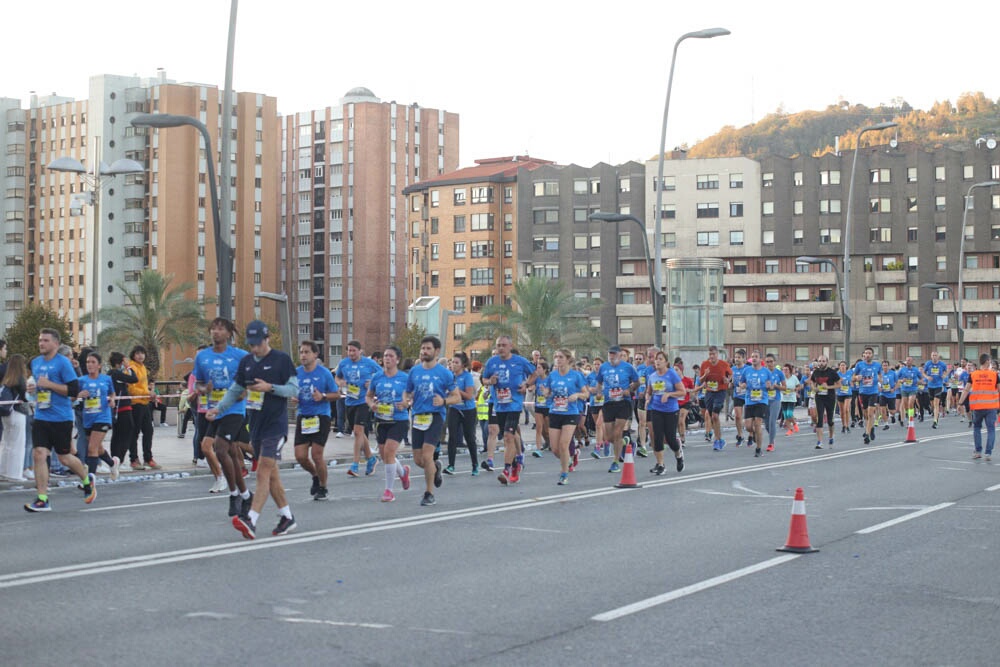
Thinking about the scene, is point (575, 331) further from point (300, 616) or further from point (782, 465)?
point (300, 616)

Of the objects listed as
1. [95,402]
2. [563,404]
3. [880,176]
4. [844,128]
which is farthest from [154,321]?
[844,128]

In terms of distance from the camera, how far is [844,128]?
163 meters

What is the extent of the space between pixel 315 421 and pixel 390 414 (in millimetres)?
1292

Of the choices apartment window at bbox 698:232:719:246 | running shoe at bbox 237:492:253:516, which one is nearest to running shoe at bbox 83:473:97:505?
running shoe at bbox 237:492:253:516

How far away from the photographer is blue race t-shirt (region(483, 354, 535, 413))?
62.1 ft

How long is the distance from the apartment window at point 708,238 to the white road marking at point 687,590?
3657 inches

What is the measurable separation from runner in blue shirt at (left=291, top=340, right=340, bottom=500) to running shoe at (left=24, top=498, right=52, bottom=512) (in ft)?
8.82

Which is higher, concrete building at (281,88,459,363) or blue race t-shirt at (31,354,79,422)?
concrete building at (281,88,459,363)

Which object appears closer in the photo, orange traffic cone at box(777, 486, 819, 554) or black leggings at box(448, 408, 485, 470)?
orange traffic cone at box(777, 486, 819, 554)

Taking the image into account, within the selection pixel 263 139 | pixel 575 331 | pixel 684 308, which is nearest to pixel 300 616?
pixel 684 308

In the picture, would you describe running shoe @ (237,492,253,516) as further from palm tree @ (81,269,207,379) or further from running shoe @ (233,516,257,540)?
palm tree @ (81,269,207,379)

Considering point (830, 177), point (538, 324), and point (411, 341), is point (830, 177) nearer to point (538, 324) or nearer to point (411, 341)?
point (411, 341)

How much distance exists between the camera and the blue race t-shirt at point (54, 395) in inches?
532

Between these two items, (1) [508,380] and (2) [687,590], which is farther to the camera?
(1) [508,380]
